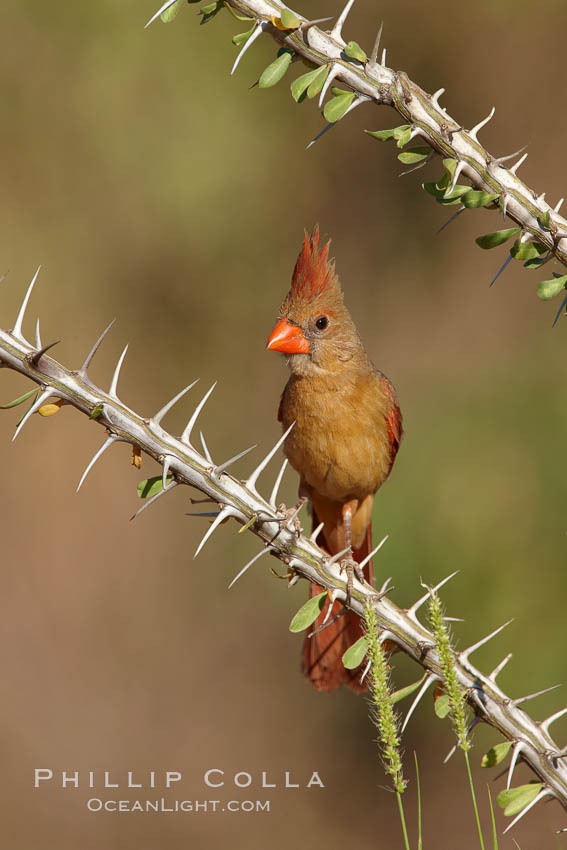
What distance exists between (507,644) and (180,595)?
3301 millimetres

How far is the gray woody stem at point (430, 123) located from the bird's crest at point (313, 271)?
55.6 inches

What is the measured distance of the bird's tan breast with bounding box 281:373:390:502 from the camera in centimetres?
385

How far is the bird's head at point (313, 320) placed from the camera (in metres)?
3.63

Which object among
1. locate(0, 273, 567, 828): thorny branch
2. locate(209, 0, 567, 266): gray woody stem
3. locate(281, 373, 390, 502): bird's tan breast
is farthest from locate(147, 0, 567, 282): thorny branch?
locate(281, 373, 390, 502): bird's tan breast

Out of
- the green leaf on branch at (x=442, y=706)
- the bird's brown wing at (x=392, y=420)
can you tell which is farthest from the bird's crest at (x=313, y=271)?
the green leaf on branch at (x=442, y=706)

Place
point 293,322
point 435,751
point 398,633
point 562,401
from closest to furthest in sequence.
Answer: point 398,633 < point 293,322 < point 562,401 < point 435,751

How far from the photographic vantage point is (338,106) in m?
2.04

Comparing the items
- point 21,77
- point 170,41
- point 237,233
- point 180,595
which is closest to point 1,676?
point 180,595

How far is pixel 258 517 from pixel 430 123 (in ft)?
3.22

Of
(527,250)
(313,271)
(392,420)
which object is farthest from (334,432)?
(527,250)

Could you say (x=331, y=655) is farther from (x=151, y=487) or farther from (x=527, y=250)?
(x=527, y=250)

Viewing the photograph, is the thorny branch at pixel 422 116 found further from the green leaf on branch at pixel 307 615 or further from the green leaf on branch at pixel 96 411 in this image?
the green leaf on branch at pixel 307 615

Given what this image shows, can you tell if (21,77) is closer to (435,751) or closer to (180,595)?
(180,595)

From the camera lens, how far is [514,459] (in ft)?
19.0
